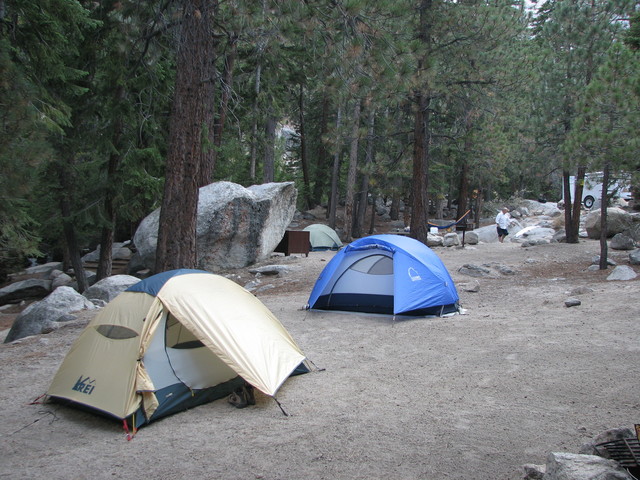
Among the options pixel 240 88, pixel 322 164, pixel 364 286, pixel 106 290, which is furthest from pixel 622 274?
pixel 322 164

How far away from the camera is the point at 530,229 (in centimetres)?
2323

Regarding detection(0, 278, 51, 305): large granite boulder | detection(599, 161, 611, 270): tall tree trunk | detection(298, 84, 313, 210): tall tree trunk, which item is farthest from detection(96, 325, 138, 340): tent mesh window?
detection(298, 84, 313, 210): tall tree trunk

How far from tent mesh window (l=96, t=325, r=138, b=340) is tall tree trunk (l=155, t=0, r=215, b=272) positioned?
3443mm

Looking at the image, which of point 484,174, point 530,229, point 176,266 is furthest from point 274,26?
point 484,174

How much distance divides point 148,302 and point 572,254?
14.3m

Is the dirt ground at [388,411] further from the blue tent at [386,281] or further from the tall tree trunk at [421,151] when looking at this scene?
the tall tree trunk at [421,151]

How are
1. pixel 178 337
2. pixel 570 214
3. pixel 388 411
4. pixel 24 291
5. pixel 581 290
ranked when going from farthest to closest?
pixel 570 214 → pixel 24 291 → pixel 581 290 → pixel 178 337 → pixel 388 411

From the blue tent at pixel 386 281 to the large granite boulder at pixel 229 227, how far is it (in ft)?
19.7

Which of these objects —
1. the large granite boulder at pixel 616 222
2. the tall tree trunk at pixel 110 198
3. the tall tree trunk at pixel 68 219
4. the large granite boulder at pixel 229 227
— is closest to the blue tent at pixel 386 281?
the large granite boulder at pixel 229 227

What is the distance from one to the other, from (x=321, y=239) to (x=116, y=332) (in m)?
15.7

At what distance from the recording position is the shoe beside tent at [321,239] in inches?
823

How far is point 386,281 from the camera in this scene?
948 cm

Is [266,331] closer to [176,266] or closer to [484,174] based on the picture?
[176,266]

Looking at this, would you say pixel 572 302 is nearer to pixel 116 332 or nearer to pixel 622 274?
pixel 622 274
